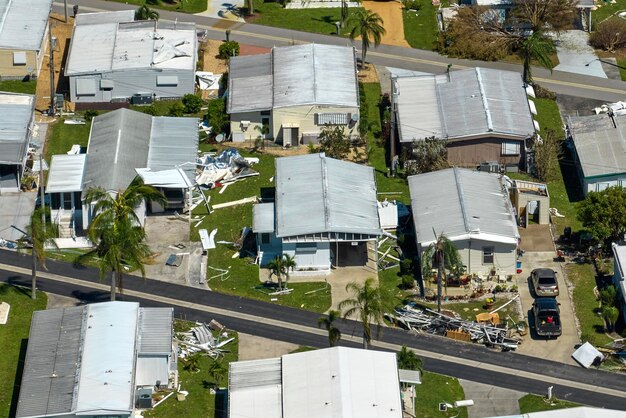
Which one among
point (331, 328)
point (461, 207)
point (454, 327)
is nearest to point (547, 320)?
point (454, 327)

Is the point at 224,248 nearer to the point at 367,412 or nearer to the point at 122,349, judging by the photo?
the point at 122,349

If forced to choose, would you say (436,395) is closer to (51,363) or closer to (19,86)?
(51,363)

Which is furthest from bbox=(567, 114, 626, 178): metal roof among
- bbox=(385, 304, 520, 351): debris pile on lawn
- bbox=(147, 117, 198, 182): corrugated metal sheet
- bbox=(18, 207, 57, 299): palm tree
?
bbox=(18, 207, 57, 299): palm tree

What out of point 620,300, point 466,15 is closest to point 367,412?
point 620,300

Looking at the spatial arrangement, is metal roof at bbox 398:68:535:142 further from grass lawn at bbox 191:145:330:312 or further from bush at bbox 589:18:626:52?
bush at bbox 589:18:626:52

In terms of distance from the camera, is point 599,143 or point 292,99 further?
point 292,99

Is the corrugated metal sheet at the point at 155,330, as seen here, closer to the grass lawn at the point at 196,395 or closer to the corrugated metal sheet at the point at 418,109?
the grass lawn at the point at 196,395

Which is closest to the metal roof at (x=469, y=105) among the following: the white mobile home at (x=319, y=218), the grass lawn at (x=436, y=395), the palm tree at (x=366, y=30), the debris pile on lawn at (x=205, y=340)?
the palm tree at (x=366, y=30)
